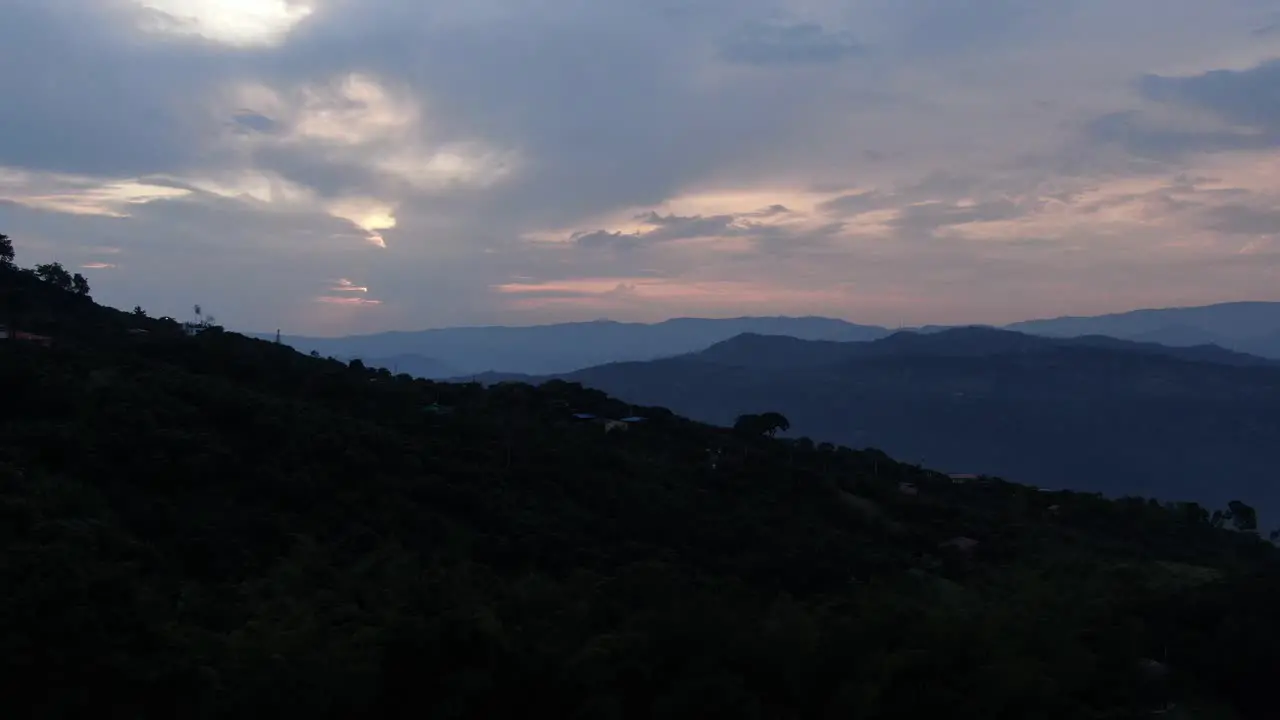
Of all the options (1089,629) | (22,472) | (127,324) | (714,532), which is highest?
(127,324)

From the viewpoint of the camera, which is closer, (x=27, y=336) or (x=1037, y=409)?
(x=27, y=336)

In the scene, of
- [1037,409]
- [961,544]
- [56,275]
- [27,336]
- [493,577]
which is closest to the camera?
[493,577]

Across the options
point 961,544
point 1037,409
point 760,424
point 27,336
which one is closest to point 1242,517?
point 760,424

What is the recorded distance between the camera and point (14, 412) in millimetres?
18781

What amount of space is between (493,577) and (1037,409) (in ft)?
477

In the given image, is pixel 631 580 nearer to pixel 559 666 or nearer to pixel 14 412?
pixel 559 666

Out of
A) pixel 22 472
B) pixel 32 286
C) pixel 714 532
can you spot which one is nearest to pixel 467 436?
pixel 714 532

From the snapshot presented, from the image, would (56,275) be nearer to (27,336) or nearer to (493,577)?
(27,336)

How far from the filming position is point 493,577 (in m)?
12.4

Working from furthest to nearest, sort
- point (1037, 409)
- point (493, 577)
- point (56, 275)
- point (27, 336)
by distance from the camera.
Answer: point (1037, 409) → point (56, 275) → point (27, 336) → point (493, 577)

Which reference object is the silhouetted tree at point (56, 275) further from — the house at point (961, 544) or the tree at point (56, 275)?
the house at point (961, 544)

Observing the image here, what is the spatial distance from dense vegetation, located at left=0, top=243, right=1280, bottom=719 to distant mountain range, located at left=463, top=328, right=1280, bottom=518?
70085mm

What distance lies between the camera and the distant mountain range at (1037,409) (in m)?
116

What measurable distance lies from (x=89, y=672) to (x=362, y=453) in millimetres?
14290
